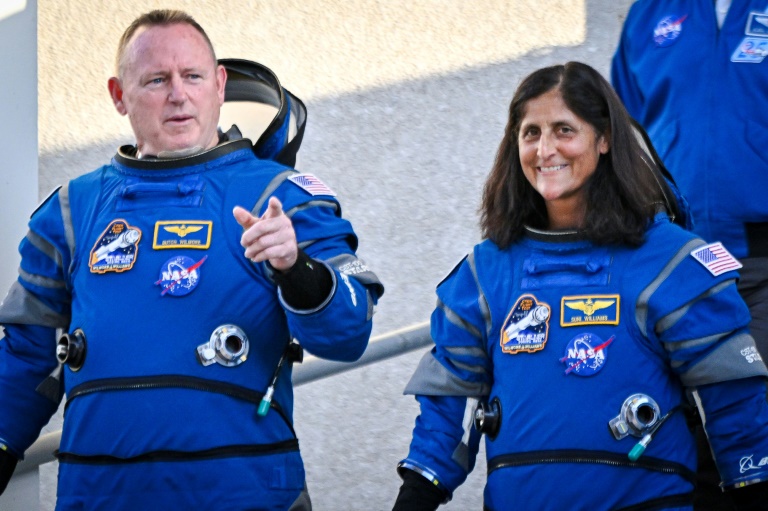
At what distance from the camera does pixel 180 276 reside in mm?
2346

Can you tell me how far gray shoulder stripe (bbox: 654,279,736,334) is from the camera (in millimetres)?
2236

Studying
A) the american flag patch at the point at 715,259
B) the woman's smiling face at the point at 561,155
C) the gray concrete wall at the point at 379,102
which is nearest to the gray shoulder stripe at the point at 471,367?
the woman's smiling face at the point at 561,155

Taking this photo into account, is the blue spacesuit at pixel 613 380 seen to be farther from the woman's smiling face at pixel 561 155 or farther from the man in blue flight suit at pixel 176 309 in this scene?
the man in blue flight suit at pixel 176 309

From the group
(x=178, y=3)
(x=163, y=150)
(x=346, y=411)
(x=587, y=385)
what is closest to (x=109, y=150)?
(x=178, y=3)

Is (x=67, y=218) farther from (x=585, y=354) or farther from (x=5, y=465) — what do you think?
(x=585, y=354)

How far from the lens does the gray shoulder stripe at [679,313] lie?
7.34 feet

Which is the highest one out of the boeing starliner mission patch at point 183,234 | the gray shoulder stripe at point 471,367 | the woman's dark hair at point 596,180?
the woman's dark hair at point 596,180

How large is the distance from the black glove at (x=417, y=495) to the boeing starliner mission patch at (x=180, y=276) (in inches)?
21.7

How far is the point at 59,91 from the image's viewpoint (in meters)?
4.25

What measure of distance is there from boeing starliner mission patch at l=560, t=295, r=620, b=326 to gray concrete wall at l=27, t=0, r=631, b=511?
64.5 inches

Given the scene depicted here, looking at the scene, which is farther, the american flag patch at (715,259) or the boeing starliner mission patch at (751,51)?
the boeing starliner mission patch at (751,51)

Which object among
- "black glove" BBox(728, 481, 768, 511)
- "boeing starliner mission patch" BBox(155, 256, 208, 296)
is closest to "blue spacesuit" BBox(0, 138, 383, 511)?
"boeing starliner mission patch" BBox(155, 256, 208, 296)

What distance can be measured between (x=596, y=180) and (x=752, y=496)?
2.19 ft

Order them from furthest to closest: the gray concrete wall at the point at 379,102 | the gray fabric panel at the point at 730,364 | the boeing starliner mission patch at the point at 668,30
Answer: the gray concrete wall at the point at 379,102
the boeing starliner mission patch at the point at 668,30
the gray fabric panel at the point at 730,364
